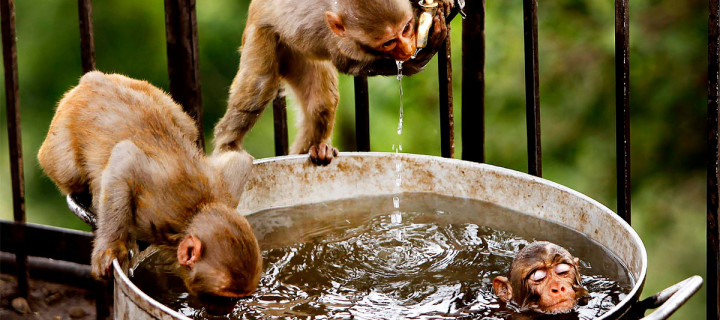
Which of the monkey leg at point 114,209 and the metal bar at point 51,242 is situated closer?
the monkey leg at point 114,209

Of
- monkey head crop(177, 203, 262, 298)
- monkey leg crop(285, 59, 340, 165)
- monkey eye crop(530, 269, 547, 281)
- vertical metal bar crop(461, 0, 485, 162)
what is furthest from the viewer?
monkey leg crop(285, 59, 340, 165)

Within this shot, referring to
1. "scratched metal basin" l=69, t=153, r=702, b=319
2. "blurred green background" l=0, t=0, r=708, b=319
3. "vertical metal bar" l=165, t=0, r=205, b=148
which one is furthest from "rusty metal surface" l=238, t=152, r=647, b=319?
"blurred green background" l=0, t=0, r=708, b=319

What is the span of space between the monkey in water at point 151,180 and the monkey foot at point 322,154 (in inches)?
12.0

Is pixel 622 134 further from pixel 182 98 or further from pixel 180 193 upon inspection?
pixel 182 98

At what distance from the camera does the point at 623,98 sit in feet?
10.9

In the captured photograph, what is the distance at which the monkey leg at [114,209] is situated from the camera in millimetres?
2980

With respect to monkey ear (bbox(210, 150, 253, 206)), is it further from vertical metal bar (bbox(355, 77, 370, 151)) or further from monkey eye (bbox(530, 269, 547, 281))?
monkey eye (bbox(530, 269, 547, 281))

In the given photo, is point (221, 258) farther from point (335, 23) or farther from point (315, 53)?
point (315, 53)

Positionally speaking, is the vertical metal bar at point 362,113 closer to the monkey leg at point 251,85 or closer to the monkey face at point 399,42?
the monkey leg at point 251,85

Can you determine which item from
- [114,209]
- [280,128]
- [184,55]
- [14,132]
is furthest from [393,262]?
[14,132]

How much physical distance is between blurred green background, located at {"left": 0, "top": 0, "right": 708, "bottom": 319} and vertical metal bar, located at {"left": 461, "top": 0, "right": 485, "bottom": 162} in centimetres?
145

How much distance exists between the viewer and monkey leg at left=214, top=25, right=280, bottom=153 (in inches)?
154

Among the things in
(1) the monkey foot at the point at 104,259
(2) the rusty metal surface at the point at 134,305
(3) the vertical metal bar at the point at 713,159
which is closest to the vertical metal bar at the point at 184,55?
(1) the monkey foot at the point at 104,259

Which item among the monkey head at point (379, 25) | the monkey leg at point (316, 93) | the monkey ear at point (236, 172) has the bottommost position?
the monkey ear at point (236, 172)
